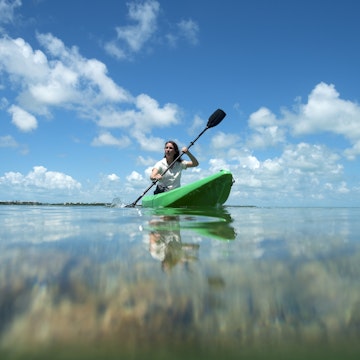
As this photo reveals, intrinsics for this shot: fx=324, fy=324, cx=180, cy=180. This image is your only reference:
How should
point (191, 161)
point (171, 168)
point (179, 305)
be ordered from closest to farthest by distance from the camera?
1. point (179, 305)
2. point (171, 168)
3. point (191, 161)

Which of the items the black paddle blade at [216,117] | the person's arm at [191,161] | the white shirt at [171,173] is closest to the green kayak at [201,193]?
the white shirt at [171,173]

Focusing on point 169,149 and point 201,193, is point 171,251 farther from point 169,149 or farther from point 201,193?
point 169,149

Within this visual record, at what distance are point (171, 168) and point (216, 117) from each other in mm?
3480

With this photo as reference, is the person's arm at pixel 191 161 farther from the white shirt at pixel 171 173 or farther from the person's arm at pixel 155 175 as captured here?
the person's arm at pixel 155 175

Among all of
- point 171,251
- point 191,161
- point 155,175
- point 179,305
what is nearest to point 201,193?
point 191,161

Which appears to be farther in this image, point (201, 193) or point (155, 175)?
point (155, 175)

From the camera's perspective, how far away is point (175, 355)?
0.88m

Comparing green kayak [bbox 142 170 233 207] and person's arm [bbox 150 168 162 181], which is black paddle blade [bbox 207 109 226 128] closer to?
green kayak [bbox 142 170 233 207]

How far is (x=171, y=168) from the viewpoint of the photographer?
11.6m

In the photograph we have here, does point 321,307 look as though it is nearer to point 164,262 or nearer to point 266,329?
point 266,329

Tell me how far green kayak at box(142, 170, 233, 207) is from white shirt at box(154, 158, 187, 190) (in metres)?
0.77

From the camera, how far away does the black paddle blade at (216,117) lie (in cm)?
1352

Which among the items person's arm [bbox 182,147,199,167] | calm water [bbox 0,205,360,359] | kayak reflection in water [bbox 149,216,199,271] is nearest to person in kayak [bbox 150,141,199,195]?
person's arm [bbox 182,147,199,167]

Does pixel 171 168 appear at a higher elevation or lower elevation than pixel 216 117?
lower
